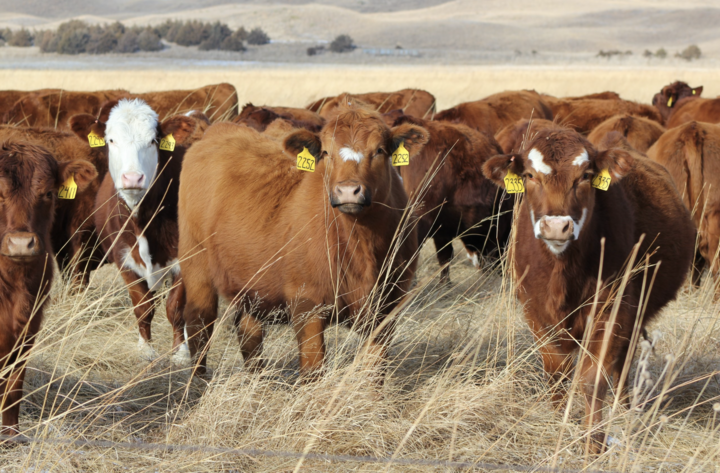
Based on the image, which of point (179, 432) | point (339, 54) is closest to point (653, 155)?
point (179, 432)

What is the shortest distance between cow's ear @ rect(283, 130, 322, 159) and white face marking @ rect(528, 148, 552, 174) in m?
1.21

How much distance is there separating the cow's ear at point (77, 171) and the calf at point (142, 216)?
965mm

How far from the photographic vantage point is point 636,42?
101 metres

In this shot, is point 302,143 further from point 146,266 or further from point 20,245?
point 146,266

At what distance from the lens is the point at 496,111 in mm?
10898

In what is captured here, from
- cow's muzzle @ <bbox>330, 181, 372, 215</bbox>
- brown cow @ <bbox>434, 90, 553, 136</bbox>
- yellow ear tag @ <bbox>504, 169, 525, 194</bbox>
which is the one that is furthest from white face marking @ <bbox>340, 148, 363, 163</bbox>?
brown cow @ <bbox>434, 90, 553, 136</bbox>

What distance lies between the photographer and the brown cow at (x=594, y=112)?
10882 mm

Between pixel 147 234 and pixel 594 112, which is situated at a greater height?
pixel 594 112

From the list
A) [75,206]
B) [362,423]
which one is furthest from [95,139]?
[362,423]

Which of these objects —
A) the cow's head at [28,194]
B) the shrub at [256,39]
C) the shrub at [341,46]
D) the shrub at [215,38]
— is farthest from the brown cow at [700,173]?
the shrub at [256,39]

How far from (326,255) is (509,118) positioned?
7.36 m

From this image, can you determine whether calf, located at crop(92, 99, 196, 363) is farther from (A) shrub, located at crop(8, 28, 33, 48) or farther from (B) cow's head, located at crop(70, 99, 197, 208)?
(A) shrub, located at crop(8, 28, 33, 48)

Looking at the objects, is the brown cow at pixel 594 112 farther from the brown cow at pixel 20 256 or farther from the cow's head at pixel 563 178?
the brown cow at pixel 20 256

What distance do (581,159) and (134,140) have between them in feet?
10.7
